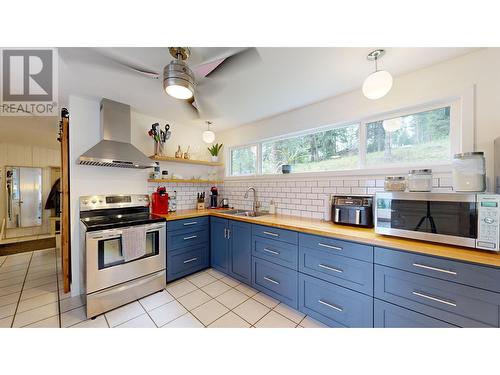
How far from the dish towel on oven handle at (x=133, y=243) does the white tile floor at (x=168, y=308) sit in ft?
1.73

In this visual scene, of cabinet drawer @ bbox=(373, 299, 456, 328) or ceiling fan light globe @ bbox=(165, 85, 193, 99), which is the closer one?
cabinet drawer @ bbox=(373, 299, 456, 328)

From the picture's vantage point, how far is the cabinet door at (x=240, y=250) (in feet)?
7.08

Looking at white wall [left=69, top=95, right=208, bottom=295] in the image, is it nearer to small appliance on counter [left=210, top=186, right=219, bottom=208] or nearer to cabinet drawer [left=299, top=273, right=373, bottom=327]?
small appliance on counter [left=210, top=186, right=219, bottom=208]

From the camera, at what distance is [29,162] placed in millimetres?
4508

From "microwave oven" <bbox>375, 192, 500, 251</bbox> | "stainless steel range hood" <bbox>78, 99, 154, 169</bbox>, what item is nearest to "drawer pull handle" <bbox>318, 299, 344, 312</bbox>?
"microwave oven" <bbox>375, 192, 500, 251</bbox>

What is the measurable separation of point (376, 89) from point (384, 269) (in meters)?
1.29

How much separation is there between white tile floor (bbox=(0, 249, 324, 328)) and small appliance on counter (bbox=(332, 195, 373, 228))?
3.24ft

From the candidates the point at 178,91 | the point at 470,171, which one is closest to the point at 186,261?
the point at 178,91

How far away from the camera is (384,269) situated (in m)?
1.27

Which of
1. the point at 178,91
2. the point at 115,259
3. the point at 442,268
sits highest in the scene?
the point at 178,91

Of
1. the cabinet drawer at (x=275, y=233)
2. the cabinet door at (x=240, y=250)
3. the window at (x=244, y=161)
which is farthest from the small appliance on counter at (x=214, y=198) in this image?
the cabinet drawer at (x=275, y=233)

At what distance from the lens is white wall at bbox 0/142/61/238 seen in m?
4.27

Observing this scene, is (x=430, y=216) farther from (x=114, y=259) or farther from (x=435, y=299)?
(x=114, y=259)

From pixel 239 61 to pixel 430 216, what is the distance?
181cm
